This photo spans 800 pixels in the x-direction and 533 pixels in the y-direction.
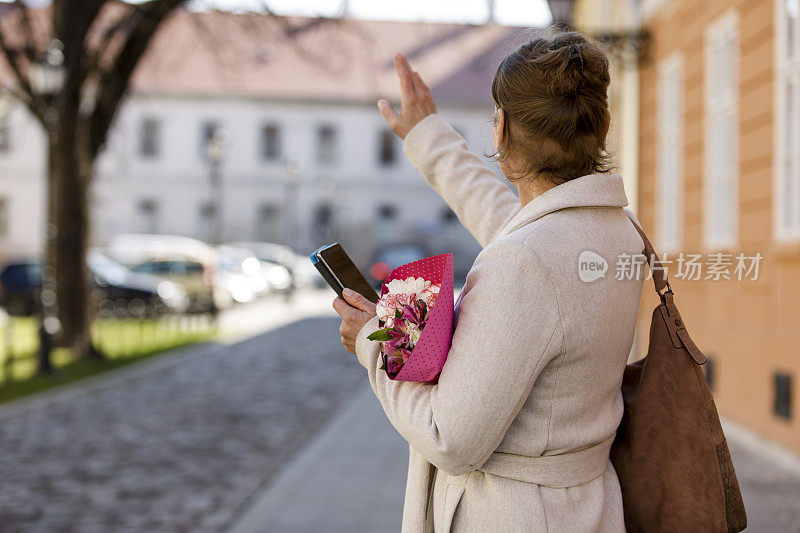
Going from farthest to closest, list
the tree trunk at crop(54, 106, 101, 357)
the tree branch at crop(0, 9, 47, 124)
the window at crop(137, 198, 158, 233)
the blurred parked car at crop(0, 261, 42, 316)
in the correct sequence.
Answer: the window at crop(137, 198, 158, 233), the blurred parked car at crop(0, 261, 42, 316), the tree trunk at crop(54, 106, 101, 357), the tree branch at crop(0, 9, 47, 124)

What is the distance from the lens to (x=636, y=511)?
6.42ft

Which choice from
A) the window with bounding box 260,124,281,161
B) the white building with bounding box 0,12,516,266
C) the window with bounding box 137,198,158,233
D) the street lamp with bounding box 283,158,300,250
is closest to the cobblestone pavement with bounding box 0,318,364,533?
the street lamp with bounding box 283,158,300,250

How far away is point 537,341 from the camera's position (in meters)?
1.66

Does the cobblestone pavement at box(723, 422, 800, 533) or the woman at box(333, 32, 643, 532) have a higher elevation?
the woman at box(333, 32, 643, 532)

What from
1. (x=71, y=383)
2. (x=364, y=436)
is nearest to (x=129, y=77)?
(x=71, y=383)

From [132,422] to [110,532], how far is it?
362cm

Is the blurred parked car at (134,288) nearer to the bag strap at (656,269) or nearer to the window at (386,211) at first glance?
the bag strap at (656,269)

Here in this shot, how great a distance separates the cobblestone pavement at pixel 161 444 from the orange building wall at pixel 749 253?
390 centimetres

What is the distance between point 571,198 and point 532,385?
38cm

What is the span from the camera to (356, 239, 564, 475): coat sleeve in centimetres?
165

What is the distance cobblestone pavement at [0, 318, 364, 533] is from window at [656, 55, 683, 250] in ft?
13.9

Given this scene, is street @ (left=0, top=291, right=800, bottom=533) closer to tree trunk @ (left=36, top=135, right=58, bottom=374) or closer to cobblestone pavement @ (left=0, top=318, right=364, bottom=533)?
cobblestone pavement @ (left=0, top=318, right=364, bottom=533)

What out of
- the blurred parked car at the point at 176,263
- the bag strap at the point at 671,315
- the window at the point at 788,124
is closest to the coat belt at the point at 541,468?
the bag strap at the point at 671,315

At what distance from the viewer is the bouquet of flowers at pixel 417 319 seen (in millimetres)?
1729
